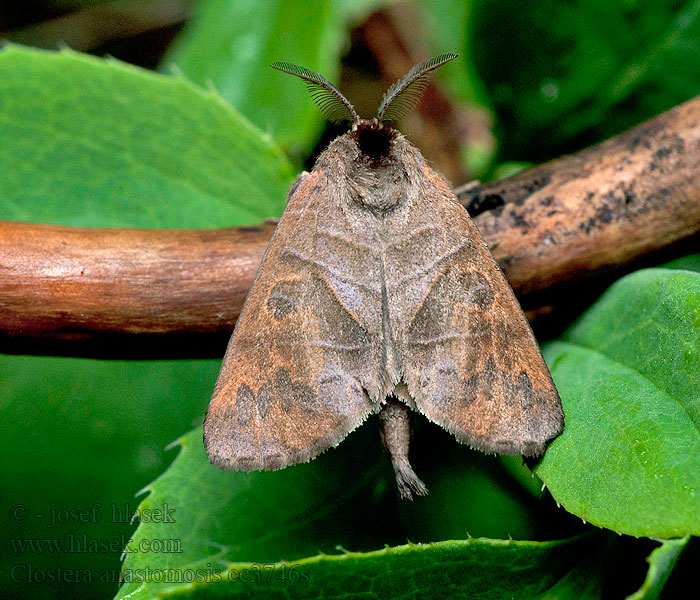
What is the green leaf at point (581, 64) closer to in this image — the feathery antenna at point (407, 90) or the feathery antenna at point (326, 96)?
the feathery antenna at point (407, 90)

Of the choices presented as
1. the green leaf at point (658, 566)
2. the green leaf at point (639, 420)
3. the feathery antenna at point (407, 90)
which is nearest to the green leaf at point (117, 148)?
the feathery antenna at point (407, 90)

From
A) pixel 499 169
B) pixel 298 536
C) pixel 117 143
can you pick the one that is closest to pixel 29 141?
pixel 117 143

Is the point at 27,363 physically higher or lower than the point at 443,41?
lower

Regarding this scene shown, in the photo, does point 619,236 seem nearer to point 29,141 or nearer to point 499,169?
point 499,169

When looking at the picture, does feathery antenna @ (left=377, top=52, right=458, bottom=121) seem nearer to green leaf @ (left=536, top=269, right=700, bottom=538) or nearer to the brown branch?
the brown branch

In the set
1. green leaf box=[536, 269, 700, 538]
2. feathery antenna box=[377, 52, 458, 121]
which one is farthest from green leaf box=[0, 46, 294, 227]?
green leaf box=[536, 269, 700, 538]

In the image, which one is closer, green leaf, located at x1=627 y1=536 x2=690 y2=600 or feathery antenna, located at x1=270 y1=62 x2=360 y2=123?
green leaf, located at x1=627 y1=536 x2=690 y2=600

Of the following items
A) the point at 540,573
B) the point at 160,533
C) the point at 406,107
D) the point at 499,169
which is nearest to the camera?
the point at 540,573
